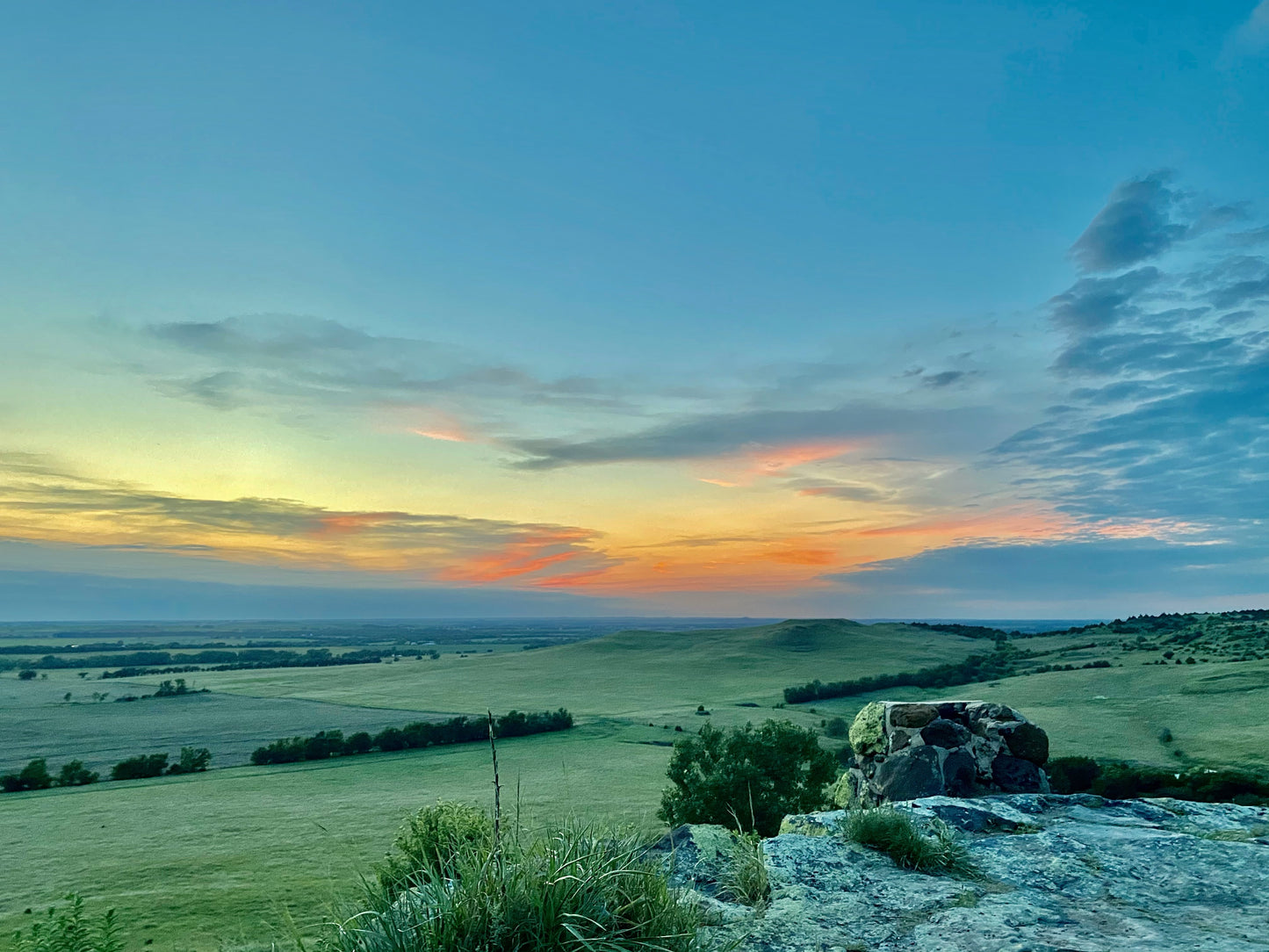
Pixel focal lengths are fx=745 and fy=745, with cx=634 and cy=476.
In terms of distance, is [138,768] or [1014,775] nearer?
[1014,775]

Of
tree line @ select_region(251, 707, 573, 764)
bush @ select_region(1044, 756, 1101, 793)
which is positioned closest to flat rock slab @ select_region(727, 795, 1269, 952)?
bush @ select_region(1044, 756, 1101, 793)

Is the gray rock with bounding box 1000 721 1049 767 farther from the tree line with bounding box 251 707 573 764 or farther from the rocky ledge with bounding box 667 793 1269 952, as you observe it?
the tree line with bounding box 251 707 573 764

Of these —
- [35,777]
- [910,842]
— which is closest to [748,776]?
[910,842]

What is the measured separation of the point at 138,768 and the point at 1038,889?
3614 inches

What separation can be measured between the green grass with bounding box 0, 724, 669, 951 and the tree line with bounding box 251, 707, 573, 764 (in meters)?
3.90

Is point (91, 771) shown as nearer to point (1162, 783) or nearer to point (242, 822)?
point (242, 822)

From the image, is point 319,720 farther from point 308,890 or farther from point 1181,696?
point 1181,696

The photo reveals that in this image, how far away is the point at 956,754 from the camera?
1011 centimetres

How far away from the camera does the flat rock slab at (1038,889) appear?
424 centimetres

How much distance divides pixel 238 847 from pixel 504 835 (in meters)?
53.4

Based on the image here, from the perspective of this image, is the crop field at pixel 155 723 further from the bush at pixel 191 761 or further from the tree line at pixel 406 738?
the tree line at pixel 406 738

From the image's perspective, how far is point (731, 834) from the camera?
592 cm

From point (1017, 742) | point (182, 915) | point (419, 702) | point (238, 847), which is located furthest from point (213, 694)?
point (1017, 742)

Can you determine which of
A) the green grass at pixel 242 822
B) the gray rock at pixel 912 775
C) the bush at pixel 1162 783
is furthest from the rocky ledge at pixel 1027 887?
the green grass at pixel 242 822
